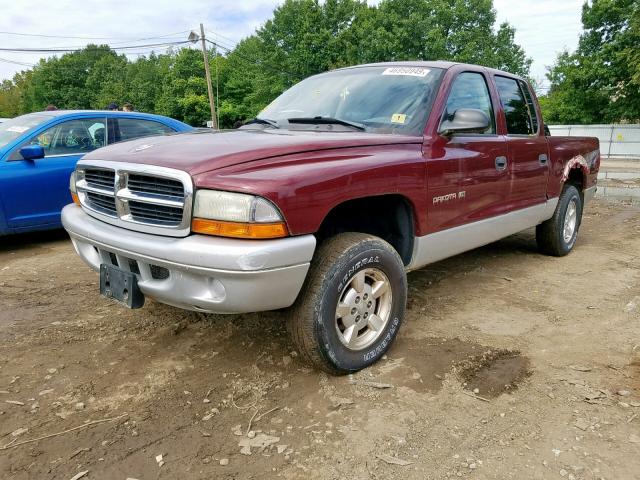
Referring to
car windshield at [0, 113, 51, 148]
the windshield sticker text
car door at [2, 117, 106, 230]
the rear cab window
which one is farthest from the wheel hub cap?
car windshield at [0, 113, 51, 148]

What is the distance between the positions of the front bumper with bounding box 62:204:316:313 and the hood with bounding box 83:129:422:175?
0.37 meters

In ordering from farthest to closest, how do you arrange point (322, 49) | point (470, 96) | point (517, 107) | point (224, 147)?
point (322, 49) < point (517, 107) < point (470, 96) < point (224, 147)

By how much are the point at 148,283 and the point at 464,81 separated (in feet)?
8.81

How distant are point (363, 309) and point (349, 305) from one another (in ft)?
0.43

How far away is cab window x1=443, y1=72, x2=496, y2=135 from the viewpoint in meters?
3.46

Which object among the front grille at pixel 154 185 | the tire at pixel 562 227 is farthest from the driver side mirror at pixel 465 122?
the tire at pixel 562 227

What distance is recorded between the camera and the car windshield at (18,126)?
5.63 m

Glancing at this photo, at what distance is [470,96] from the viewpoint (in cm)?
375

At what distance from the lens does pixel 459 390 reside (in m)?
2.63

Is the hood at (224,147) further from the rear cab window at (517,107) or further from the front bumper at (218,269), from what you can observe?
the rear cab window at (517,107)

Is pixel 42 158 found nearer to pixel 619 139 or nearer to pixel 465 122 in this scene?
pixel 465 122

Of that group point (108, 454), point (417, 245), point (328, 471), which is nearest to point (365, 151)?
point (417, 245)

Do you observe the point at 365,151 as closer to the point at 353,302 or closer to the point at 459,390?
the point at 353,302

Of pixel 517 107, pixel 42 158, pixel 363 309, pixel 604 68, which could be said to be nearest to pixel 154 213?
pixel 363 309
